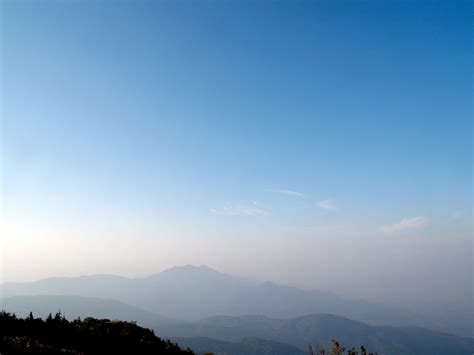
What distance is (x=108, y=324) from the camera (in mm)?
25016

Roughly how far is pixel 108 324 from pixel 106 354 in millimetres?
6019

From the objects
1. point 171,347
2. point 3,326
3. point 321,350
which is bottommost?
point 171,347

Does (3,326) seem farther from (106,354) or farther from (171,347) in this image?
(171,347)

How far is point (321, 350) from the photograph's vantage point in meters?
14.4

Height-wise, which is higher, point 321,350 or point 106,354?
point 321,350

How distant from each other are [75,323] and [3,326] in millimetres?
5838

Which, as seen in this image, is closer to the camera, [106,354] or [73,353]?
[73,353]

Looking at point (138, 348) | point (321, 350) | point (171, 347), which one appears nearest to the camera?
point (321, 350)

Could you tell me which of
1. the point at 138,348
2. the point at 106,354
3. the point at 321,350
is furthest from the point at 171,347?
the point at 321,350

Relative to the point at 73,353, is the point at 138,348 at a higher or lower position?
lower

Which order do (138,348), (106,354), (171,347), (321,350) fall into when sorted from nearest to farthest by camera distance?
(321,350) → (106,354) → (138,348) → (171,347)

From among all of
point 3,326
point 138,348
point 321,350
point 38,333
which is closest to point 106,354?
point 138,348

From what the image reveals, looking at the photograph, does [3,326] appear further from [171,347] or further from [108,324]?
[171,347]

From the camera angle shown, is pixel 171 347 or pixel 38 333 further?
pixel 171 347
